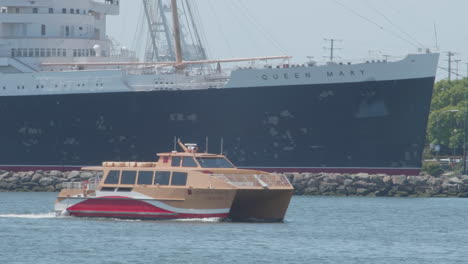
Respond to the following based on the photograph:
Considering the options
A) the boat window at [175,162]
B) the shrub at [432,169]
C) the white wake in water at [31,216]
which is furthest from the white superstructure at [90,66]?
the boat window at [175,162]

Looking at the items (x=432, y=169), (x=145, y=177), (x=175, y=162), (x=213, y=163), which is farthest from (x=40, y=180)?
(x=213, y=163)

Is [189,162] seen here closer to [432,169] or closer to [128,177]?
[128,177]

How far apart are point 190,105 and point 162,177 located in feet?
109

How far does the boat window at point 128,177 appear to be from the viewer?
47.2 meters

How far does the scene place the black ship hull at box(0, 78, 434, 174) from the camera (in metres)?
76.8

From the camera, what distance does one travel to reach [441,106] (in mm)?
126188

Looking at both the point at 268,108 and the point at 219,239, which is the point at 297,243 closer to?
the point at 219,239

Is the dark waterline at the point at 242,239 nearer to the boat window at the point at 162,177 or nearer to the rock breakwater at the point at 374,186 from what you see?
the boat window at the point at 162,177

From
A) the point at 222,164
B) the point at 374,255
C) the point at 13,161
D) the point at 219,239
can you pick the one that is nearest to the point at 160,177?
the point at 222,164

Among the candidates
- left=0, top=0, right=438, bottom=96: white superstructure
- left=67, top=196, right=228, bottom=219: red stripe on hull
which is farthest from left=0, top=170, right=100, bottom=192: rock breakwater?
left=67, top=196, right=228, bottom=219: red stripe on hull

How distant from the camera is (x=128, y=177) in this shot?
47.4 metres

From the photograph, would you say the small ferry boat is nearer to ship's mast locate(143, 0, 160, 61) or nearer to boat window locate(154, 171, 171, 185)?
boat window locate(154, 171, 171, 185)

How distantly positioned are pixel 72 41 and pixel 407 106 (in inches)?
918

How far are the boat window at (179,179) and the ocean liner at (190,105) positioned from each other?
91.6 feet
